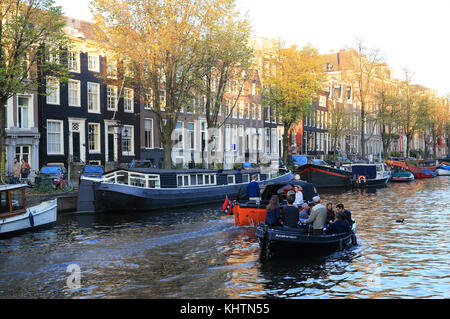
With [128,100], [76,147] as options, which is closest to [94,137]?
[76,147]

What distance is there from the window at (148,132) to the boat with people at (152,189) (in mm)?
16200

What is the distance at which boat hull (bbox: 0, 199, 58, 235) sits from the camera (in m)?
21.7

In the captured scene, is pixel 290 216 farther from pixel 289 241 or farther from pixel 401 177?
pixel 401 177

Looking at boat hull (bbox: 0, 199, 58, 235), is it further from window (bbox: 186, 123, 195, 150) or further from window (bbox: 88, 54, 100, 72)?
window (bbox: 186, 123, 195, 150)

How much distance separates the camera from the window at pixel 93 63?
147 feet

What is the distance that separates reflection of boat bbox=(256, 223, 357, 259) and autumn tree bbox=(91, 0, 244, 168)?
776 inches

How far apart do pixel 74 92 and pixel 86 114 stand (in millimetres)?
2093

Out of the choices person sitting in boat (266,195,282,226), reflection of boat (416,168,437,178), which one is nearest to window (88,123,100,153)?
person sitting in boat (266,195,282,226)

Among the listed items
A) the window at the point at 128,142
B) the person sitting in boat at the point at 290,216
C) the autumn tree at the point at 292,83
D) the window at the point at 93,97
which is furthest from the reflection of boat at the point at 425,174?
the person sitting in boat at the point at 290,216

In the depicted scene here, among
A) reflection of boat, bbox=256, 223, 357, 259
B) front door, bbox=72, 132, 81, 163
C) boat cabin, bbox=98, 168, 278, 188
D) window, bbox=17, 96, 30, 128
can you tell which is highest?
window, bbox=17, 96, 30, 128

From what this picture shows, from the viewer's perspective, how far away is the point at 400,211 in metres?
31.0

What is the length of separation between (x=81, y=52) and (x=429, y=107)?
59.5 meters

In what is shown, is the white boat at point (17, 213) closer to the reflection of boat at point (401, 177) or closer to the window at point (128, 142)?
the window at point (128, 142)
